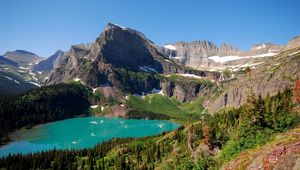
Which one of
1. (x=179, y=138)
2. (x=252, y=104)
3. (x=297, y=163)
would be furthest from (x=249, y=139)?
(x=179, y=138)

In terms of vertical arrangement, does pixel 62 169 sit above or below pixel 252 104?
Result: below

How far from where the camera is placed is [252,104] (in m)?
76.4

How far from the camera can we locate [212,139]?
100062 millimetres

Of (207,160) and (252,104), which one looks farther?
(252,104)

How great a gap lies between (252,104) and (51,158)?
11614 cm

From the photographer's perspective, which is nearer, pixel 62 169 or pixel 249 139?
pixel 249 139

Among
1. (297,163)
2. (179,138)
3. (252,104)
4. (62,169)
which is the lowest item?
(62,169)

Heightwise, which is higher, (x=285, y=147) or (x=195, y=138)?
(x=285, y=147)

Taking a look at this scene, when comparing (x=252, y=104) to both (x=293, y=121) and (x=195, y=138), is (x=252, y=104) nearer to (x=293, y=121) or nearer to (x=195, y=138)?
(x=293, y=121)

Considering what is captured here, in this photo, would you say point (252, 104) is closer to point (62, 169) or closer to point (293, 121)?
point (293, 121)

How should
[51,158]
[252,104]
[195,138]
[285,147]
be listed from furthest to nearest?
1. [51,158]
2. [195,138]
3. [252,104]
4. [285,147]

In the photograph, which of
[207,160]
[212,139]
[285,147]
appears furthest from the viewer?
[212,139]

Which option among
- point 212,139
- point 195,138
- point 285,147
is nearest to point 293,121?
point 285,147

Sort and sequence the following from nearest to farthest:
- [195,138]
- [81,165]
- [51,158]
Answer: [195,138], [81,165], [51,158]
